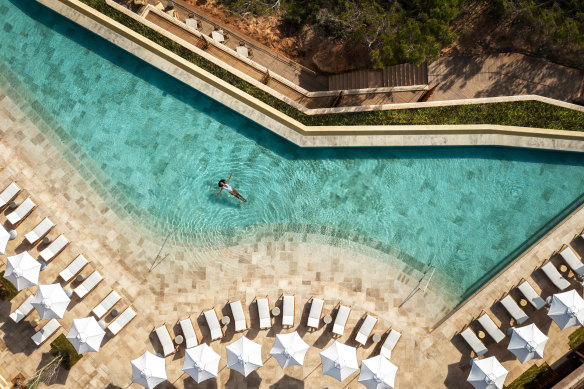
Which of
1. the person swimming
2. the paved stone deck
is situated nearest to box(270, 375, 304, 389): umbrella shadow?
the paved stone deck

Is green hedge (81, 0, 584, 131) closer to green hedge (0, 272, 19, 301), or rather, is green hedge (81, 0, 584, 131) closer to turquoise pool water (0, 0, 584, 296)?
turquoise pool water (0, 0, 584, 296)

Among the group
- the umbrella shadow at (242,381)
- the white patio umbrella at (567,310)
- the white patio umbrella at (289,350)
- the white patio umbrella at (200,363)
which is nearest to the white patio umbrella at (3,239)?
the white patio umbrella at (200,363)

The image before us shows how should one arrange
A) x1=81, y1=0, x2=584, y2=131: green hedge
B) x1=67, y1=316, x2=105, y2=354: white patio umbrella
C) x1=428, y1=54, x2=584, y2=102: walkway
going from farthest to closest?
x1=428, y1=54, x2=584, y2=102: walkway
x1=81, y1=0, x2=584, y2=131: green hedge
x1=67, y1=316, x2=105, y2=354: white patio umbrella

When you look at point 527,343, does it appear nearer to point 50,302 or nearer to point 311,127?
point 311,127

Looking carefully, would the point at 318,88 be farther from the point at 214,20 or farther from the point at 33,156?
the point at 33,156

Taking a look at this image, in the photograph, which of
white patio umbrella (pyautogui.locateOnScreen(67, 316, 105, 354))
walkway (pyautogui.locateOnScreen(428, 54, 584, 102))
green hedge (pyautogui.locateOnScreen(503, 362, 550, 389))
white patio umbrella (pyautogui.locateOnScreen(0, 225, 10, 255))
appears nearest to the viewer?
white patio umbrella (pyautogui.locateOnScreen(67, 316, 105, 354))

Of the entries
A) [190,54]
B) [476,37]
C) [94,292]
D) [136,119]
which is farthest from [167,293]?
[476,37]

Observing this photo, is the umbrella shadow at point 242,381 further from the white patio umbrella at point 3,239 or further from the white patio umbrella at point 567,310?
the white patio umbrella at point 567,310

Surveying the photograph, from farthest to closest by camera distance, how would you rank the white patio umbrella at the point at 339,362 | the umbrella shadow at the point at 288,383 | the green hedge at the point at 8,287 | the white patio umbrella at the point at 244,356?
the green hedge at the point at 8,287 → the umbrella shadow at the point at 288,383 → the white patio umbrella at the point at 244,356 → the white patio umbrella at the point at 339,362
